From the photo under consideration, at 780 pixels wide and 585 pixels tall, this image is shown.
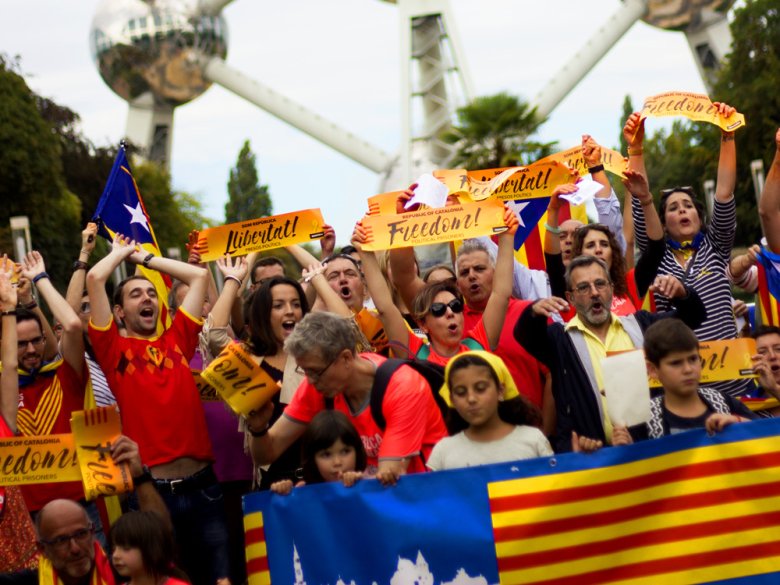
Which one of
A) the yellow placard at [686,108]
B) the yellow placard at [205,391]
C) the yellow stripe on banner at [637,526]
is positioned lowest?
the yellow stripe on banner at [637,526]

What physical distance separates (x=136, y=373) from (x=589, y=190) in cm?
264

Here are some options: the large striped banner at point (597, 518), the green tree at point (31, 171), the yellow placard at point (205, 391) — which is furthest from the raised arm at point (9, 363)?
the green tree at point (31, 171)

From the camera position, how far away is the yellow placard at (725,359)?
277 inches

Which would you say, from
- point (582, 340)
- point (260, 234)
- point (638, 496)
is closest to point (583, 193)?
point (582, 340)

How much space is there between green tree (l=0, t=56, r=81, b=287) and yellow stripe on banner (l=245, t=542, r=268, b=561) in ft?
105

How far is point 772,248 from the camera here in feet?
26.3

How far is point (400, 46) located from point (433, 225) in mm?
62401

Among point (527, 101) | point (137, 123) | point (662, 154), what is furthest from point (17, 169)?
point (662, 154)

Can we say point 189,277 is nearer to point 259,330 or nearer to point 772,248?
point 259,330

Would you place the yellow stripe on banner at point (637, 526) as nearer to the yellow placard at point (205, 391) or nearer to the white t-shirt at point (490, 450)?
the white t-shirt at point (490, 450)

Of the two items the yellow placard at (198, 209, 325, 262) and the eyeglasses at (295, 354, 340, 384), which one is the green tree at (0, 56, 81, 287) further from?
Result: the eyeglasses at (295, 354, 340, 384)

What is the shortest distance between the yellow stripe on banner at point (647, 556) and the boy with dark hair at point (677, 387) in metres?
0.46

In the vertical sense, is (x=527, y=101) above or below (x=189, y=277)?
above

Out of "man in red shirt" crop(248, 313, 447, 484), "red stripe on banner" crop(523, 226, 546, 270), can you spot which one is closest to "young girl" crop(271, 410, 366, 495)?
"man in red shirt" crop(248, 313, 447, 484)
